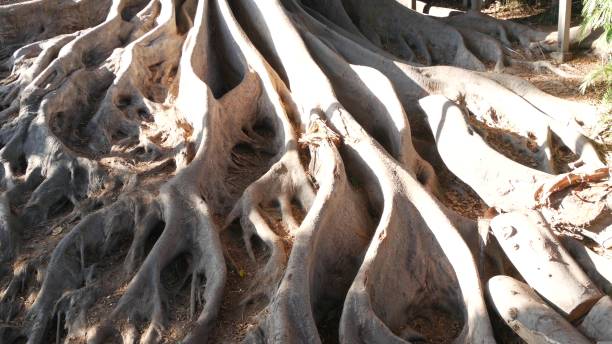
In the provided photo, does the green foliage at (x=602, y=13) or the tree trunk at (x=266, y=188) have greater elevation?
the green foliage at (x=602, y=13)

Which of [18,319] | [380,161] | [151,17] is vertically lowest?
[18,319]

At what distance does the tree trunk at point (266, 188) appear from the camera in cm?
385

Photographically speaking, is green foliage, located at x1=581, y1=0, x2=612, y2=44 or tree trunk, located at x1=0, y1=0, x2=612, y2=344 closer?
→ tree trunk, located at x1=0, y1=0, x2=612, y2=344

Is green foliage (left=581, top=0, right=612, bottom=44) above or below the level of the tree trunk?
above

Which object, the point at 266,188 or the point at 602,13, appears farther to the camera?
the point at 602,13

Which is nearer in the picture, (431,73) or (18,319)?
(18,319)

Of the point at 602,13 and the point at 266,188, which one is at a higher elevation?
the point at 602,13

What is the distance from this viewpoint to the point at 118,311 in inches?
155

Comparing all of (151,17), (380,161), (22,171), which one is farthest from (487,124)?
(22,171)

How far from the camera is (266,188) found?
4547 mm

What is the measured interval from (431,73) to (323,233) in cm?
246

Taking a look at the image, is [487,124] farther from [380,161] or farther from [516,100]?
[380,161]

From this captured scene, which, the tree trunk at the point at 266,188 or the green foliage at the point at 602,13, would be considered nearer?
the tree trunk at the point at 266,188

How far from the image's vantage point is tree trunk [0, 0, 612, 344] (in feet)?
12.6
